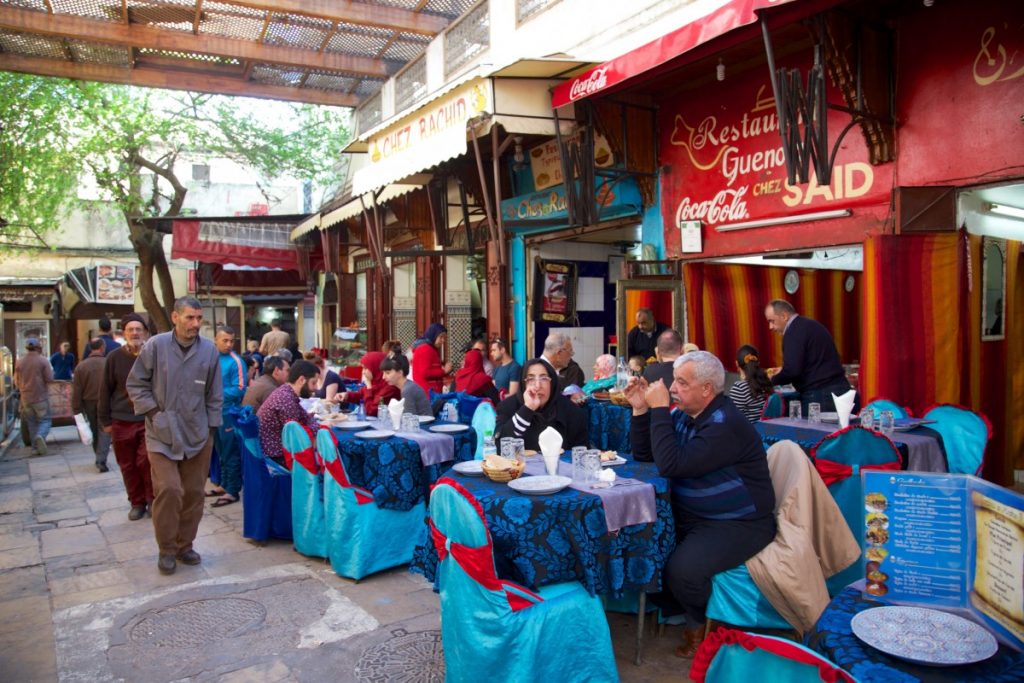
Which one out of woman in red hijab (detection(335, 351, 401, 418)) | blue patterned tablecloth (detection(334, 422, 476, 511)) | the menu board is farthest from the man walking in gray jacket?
the menu board

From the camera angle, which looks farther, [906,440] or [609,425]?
[609,425]

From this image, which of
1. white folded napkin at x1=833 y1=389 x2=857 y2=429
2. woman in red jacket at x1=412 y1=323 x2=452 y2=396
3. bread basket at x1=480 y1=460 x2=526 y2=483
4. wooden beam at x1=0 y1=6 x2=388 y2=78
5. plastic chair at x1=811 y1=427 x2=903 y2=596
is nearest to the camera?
bread basket at x1=480 y1=460 x2=526 y2=483

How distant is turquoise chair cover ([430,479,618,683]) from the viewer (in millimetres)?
3107

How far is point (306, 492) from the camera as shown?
223 inches

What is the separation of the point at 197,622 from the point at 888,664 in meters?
4.14

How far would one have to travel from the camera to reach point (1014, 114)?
5.41 m

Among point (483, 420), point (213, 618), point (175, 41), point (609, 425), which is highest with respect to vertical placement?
point (175, 41)

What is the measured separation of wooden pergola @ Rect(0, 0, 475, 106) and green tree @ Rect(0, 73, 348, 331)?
405cm

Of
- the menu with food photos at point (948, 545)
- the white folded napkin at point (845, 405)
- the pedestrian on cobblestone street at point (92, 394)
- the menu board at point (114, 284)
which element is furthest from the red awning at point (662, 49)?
the menu board at point (114, 284)

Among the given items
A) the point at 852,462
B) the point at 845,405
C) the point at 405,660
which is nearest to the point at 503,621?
the point at 405,660

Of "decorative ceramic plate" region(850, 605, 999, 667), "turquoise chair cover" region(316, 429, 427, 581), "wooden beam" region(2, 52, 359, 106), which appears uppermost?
"wooden beam" region(2, 52, 359, 106)

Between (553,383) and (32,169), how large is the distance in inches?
642

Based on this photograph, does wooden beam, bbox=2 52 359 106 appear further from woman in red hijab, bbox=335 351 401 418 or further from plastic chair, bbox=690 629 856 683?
plastic chair, bbox=690 629 856 683

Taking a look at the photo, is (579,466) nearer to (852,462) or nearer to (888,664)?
(852,462)
